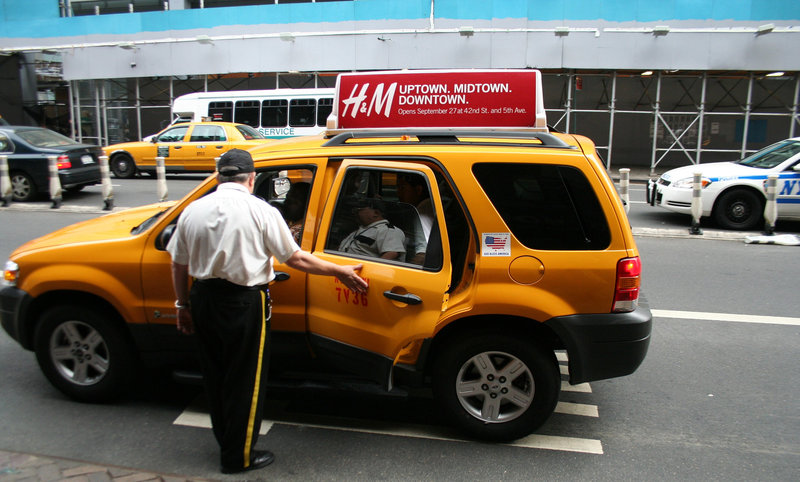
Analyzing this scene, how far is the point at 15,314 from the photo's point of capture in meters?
3.99

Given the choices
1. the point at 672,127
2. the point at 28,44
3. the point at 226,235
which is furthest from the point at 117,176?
the point at 672,127

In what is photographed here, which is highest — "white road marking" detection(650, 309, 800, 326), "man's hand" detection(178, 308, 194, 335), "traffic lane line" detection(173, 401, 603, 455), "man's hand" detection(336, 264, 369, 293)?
"man's hand" detection(336, 264, 369, 293)

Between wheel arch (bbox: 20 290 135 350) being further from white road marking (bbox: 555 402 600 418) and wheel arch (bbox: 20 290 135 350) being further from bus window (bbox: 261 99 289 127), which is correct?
bus window (bbox: 261 99 289 127)

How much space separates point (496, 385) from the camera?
3557 millimetres

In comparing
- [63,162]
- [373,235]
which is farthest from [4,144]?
[373,235]

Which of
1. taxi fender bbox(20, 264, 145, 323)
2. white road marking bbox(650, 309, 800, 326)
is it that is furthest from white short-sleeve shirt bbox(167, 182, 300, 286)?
white road marking bbox(650, 309, 800, 326)

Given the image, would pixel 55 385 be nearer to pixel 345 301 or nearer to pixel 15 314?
pixel 15 314

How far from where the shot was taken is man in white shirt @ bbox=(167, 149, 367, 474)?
120 inches

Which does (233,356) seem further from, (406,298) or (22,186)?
(22,186)

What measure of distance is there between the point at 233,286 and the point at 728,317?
5102mm

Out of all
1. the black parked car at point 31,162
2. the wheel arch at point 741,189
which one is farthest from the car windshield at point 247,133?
the wheel arch at point 741,189

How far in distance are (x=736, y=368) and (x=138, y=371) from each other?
180 inches

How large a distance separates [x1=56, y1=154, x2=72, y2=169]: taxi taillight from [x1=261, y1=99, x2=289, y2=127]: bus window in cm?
852

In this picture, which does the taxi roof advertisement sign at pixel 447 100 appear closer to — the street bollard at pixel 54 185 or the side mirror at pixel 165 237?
the side mirror at pixel 165 237
